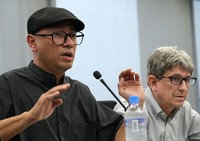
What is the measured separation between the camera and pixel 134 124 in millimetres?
1575

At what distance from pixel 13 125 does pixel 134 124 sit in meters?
0.57

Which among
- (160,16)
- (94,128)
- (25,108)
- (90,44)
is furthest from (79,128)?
(160,16)

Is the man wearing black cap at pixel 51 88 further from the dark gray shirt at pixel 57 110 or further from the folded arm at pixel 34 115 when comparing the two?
the folded arm at pixel 34 115

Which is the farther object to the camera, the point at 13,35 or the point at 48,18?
the point at 13,35

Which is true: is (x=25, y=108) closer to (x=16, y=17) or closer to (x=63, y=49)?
(x=63, y=49)

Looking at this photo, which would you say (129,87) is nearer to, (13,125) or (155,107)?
(155,107)

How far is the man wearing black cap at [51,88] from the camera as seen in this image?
1474 mm

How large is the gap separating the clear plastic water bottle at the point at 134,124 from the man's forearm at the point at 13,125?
493 mm

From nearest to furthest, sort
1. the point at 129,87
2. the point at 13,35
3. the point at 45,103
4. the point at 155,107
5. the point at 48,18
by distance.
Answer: the point at 45,103
the point at 48,18
the point at 129,87
the point at 155,107
the point at 13,35

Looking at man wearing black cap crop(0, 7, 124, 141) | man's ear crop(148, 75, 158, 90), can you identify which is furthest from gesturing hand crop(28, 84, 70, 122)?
man's ear crop(148, 75, 158, 90)

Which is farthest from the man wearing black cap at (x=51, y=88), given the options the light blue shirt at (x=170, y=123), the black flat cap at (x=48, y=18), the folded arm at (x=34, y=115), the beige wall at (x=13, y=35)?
the beige wall at (x=13, y=35)

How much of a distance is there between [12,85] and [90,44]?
207cm

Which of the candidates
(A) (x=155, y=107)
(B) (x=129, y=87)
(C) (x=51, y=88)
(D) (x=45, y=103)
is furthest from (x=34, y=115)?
(A) (x=155, y=107)

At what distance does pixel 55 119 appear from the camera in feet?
5.05
